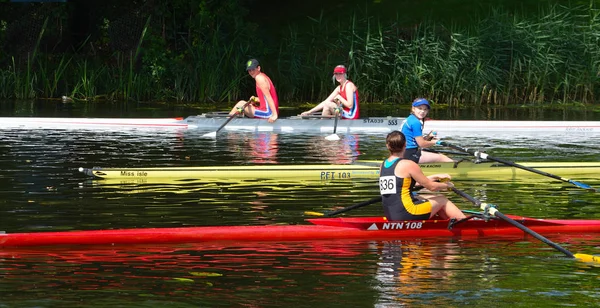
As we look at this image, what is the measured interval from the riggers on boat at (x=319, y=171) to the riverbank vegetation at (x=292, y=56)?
1141cm

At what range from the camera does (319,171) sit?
1502cm

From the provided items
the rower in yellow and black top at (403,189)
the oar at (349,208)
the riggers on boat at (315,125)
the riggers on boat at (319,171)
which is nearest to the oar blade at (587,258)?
the rower in yellow and black top at (403,189)

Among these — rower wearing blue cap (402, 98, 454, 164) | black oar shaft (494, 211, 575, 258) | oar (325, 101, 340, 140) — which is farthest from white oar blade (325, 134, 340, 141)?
black oar shaft (494, 211, 575, 258)

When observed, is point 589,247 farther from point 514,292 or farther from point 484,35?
point 484,35

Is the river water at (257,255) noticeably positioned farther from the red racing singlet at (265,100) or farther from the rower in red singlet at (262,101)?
the red racing singlet at (265,100)

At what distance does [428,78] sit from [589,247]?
17.0 m

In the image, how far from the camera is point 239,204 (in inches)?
507

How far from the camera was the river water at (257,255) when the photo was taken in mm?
8602

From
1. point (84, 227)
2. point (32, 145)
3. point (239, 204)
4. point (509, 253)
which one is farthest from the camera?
point (32, 145)

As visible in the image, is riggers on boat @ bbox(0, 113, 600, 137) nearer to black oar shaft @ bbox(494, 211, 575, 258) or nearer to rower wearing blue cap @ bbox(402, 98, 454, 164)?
rower wearing blue cap @ bbox(402, 98, 454, 164)

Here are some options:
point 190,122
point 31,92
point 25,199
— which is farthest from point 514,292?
point 31,92

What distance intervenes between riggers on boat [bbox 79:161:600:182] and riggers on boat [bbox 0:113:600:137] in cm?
617

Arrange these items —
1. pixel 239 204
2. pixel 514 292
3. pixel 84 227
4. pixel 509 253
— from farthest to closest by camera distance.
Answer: pixel 239 204, pixel 84 227, pixel 509 253, pixel 514 292

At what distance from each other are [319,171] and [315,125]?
22.8 ft
